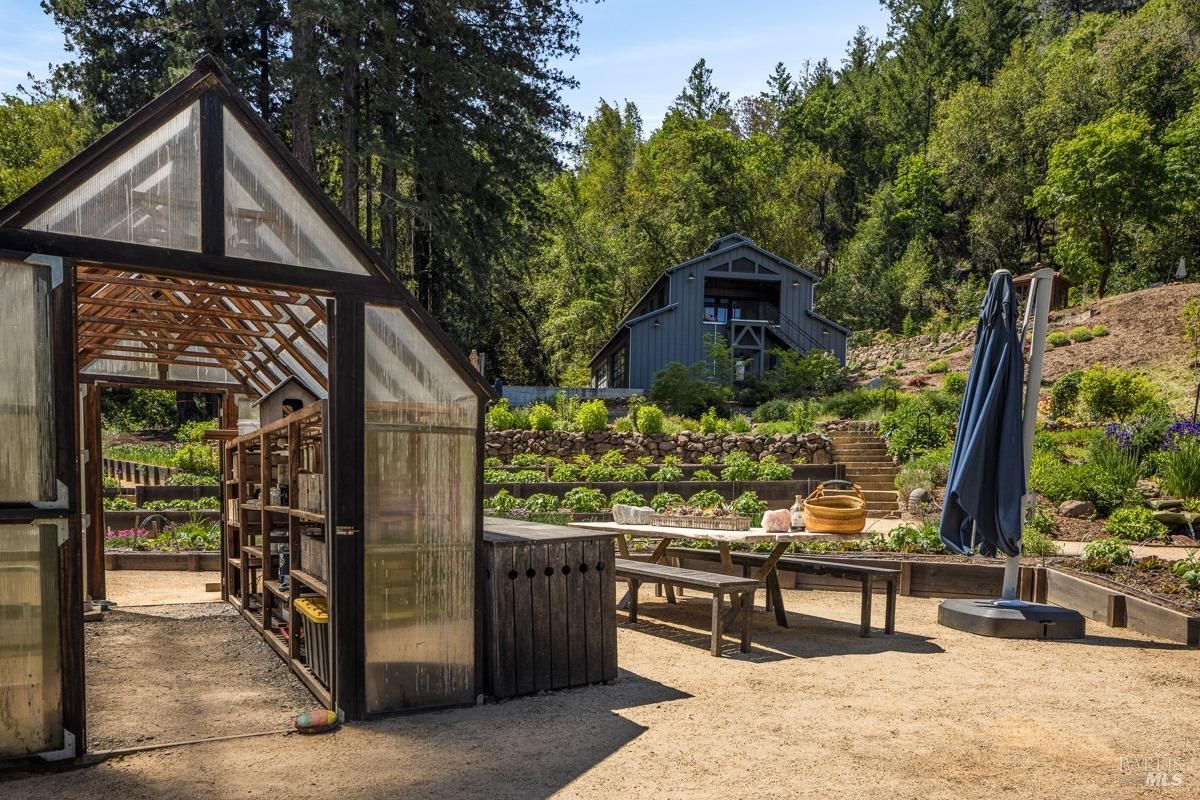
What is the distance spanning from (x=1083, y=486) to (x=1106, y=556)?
4384 mm

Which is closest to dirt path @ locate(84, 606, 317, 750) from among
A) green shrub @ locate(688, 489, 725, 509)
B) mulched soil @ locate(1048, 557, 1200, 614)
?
mulched soil @ locate(1048, 557, 1200, 614)

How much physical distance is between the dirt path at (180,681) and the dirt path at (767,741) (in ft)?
1.53

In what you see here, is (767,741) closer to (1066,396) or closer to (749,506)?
(749,506)

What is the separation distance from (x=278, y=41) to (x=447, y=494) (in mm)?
22107

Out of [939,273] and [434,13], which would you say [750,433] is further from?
[939,273]

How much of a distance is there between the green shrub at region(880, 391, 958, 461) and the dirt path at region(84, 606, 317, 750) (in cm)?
1442

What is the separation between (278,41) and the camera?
23.4 meters

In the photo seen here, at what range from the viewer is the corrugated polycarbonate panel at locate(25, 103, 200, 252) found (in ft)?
14.8

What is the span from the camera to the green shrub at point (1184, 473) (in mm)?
12328

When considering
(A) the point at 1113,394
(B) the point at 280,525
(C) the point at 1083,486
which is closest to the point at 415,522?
(B) the point at 280,525

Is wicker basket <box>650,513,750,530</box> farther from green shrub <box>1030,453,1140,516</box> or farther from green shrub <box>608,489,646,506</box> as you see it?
green shrub <box>1030,453,1140,516</box>

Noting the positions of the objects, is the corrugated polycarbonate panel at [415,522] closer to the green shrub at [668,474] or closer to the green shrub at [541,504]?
the green shrub at [541,504]

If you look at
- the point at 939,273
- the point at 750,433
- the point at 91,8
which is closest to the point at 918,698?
the point at 750,433

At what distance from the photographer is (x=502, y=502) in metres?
14.6
